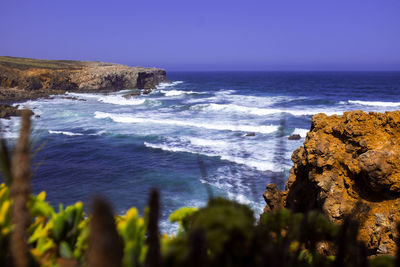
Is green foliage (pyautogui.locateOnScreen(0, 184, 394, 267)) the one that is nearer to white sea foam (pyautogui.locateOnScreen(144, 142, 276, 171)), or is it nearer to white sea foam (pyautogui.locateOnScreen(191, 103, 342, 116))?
white sea foam (pyautogui.locateOnScreen(144, 142, 276, 171))

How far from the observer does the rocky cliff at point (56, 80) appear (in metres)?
51.1

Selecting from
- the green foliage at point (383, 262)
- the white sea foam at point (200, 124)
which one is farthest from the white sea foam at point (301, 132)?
the green foliage at point (383, 262)

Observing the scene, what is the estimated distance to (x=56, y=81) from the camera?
59.1 meters

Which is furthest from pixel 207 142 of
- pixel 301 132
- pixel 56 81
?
pixel 56 81

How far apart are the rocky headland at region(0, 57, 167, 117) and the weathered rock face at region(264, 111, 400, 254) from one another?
45426 mm

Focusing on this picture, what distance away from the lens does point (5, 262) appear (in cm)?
297

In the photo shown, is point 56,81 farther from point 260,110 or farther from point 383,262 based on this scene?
point 383,262

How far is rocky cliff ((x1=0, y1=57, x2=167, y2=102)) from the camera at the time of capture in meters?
51.1

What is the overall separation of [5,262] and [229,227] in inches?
87.2

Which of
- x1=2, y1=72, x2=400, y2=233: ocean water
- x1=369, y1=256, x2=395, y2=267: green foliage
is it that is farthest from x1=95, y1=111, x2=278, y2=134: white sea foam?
x1=369, y1=256, x2=395, y2=267: green foliage

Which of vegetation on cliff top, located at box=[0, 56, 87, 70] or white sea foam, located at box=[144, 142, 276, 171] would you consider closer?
white sea foam, located at box=[144, 142, 276, 171]

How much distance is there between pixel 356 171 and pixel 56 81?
6144 centimetres

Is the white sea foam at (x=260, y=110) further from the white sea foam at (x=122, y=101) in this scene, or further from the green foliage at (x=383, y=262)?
the green foliage at (x=383, y=262)

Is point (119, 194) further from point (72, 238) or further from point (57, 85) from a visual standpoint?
point (57, 85)
